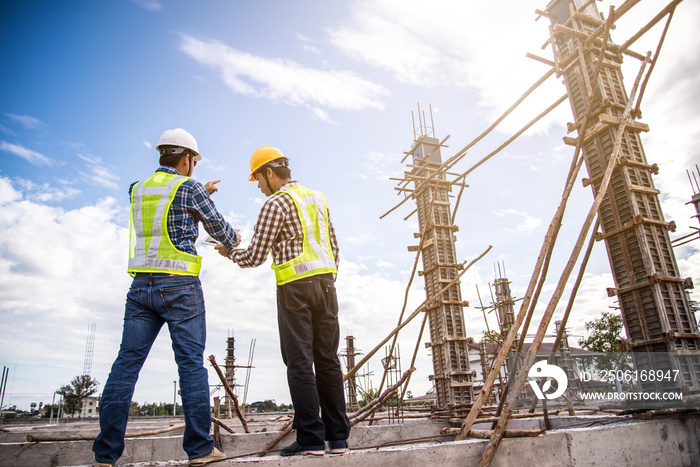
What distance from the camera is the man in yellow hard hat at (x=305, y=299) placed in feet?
10.1

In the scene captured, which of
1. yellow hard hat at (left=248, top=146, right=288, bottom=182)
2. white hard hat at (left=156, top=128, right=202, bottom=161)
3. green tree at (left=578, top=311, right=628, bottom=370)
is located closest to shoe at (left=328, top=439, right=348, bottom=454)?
yellow hard hat at (left=248, top=146, right=288, bottom=182)

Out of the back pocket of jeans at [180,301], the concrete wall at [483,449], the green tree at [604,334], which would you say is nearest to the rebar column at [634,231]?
the concrete wall at [483,449]

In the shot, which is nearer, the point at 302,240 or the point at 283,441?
the point at 302,240

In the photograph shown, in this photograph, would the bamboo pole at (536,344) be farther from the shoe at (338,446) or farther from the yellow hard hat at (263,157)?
the yellow hard hat at (263,157)

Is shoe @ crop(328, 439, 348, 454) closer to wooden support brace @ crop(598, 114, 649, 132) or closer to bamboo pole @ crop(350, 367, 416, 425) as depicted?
bamboo pole @ crop(350, 367, 416, 425)

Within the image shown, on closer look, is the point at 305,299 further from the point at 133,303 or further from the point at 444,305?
the point at 444,305

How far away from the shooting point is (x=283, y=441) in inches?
191

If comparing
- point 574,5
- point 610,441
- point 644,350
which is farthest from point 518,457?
point 574,5

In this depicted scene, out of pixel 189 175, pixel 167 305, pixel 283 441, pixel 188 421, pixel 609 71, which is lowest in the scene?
pixel 283 441

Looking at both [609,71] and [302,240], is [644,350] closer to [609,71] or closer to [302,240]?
[609,71]

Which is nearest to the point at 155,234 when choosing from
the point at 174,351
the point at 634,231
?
the point at 174,351

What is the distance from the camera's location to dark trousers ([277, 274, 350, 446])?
300 cm

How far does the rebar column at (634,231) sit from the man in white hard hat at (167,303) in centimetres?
407

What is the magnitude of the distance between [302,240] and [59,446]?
4.33m
